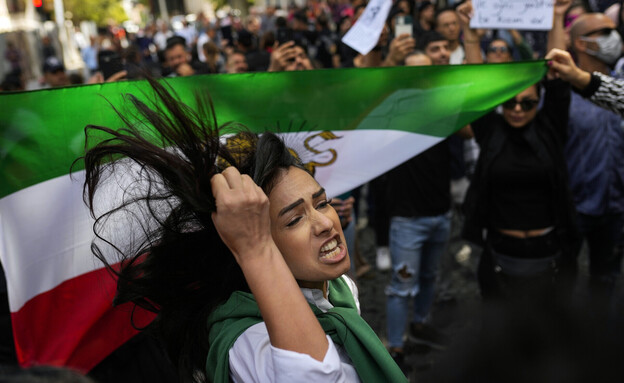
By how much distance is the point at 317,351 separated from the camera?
1.36 m

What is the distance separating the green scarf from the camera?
1518 mm

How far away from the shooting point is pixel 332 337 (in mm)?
1560

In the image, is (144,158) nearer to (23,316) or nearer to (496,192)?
(23,316)

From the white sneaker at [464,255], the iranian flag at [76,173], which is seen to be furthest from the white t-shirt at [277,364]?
the white sneaker at [464,255]

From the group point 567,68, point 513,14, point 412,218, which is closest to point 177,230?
point 567,68

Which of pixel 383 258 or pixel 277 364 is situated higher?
pixel 277 364

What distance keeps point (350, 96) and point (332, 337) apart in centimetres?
165

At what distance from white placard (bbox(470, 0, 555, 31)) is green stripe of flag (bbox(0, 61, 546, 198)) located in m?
0.49

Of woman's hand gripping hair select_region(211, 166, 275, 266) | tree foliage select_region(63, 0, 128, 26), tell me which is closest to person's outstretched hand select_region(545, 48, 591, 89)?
woman's hand gripping hair select_region(211, 166, 275, 266)

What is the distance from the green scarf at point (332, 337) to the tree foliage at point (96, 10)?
38.7 meters

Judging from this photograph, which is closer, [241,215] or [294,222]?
[241,215]

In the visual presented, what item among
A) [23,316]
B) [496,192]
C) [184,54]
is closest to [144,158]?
[23,316]

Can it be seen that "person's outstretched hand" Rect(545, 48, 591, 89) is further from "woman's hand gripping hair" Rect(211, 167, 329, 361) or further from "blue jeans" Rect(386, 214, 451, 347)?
"woman's hand gripping hair" Rect(211, 167, 329, 361)

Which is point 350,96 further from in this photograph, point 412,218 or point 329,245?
point 329,245
